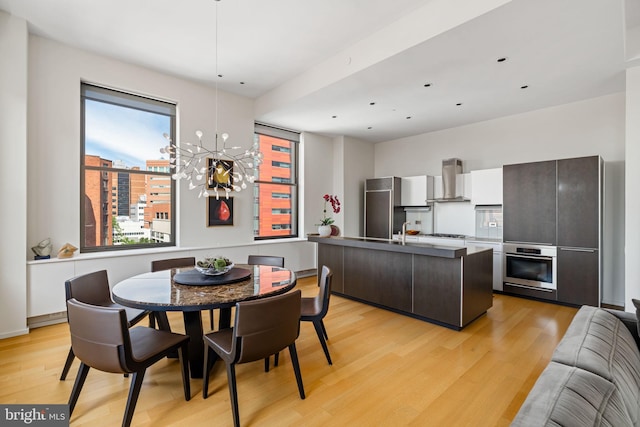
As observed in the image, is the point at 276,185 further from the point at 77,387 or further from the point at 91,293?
the point at 77,387

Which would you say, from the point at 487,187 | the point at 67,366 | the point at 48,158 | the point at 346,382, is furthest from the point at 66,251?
the point at 487,187

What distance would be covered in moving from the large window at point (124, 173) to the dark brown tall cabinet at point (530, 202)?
5380 millimetres

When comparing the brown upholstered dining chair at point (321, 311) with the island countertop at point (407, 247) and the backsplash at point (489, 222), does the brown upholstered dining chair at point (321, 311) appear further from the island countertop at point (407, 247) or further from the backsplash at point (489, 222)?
the backsplash at point (489, 222)

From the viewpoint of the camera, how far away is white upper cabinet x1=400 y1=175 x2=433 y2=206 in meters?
6.08

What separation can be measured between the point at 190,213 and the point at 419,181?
4430 mm

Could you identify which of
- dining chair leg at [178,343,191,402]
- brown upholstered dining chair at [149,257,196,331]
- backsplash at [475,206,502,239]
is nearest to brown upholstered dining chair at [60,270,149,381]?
brown upholstered dining chair at [149,257,196,331]

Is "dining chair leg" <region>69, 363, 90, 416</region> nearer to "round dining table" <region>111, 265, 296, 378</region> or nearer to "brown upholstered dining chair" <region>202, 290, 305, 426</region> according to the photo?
"round dining table" <region>111, 265, 296, 378</region>

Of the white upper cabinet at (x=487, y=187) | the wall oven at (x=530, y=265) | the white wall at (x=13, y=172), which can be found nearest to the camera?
the white wall at (x=13, y=172)

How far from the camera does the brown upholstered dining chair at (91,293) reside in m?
2.37

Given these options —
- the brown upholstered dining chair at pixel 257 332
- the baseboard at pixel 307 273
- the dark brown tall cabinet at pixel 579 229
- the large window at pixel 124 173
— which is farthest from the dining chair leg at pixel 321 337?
the dark brown tall cabinet at pixel 579 229

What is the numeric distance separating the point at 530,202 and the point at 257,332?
4.66m

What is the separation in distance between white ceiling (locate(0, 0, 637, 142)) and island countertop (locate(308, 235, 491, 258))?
2.10 metres

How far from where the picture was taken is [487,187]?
5.16m

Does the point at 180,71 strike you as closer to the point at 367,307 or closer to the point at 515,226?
the point at 367,307
